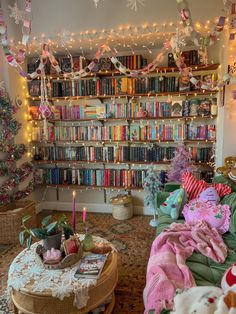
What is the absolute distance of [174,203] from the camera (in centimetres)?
245

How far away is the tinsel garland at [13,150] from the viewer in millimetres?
3138

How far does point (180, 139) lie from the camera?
11.2ft

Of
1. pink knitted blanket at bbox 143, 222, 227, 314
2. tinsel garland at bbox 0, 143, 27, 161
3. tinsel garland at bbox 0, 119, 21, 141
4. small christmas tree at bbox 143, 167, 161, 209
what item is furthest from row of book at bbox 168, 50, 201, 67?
tinsel garland at bbox 0, 143, 27, 161

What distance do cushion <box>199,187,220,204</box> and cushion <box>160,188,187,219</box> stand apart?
172mm

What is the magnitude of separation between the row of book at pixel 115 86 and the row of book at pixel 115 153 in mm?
772

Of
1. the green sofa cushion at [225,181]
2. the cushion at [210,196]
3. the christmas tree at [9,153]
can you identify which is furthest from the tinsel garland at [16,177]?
the green sofa cushion at [225,181]

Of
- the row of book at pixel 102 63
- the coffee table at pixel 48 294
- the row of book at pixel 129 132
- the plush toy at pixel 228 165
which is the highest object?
the row of book at pixel 102 63

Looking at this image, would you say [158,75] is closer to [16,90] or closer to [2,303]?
[16,90]

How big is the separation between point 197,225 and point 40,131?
268 centimetres

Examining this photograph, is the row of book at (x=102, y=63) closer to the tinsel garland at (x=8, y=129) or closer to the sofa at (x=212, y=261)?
the tinsel garland at (x=8, y=129)

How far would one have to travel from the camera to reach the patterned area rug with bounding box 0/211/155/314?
1965 mm

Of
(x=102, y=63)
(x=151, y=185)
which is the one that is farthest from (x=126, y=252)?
(x=102, y=63)

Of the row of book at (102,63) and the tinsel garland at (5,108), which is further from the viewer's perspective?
the row of book at (102,63)

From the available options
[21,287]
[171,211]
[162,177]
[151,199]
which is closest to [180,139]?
[162,177]
